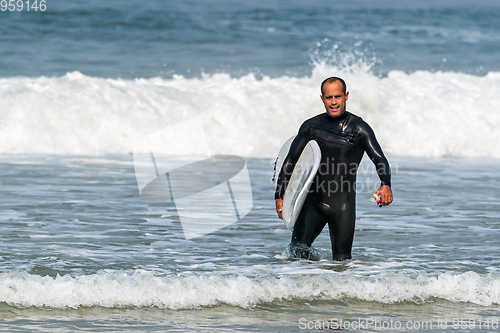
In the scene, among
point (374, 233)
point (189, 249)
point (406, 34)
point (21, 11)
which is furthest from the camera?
point (406, 34)

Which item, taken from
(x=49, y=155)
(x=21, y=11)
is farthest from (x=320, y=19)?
(x=49, y=155)

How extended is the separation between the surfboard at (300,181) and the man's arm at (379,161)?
37cm

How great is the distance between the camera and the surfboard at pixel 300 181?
5207mm

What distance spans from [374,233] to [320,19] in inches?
1002

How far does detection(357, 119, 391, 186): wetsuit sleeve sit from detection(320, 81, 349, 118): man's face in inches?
8.2

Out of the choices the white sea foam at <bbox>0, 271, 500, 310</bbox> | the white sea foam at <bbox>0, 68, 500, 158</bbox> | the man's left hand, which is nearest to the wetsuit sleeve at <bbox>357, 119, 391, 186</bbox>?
the man's left hand

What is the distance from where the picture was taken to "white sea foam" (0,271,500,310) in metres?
4.74

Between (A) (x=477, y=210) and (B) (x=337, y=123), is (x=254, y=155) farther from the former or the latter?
(B) (x=337, y=123)

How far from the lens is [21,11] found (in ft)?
89.8

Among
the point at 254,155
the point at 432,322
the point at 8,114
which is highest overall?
the point at 8,114

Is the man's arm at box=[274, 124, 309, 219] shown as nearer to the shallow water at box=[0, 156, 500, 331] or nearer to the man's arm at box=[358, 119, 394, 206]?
the man's arm at box=[358, 119, 394, 206]

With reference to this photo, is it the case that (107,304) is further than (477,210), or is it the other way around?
(477,210)

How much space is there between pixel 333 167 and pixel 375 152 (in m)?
0.37

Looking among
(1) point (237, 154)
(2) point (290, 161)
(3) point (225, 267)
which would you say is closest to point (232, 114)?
(1) point (237, 154)
